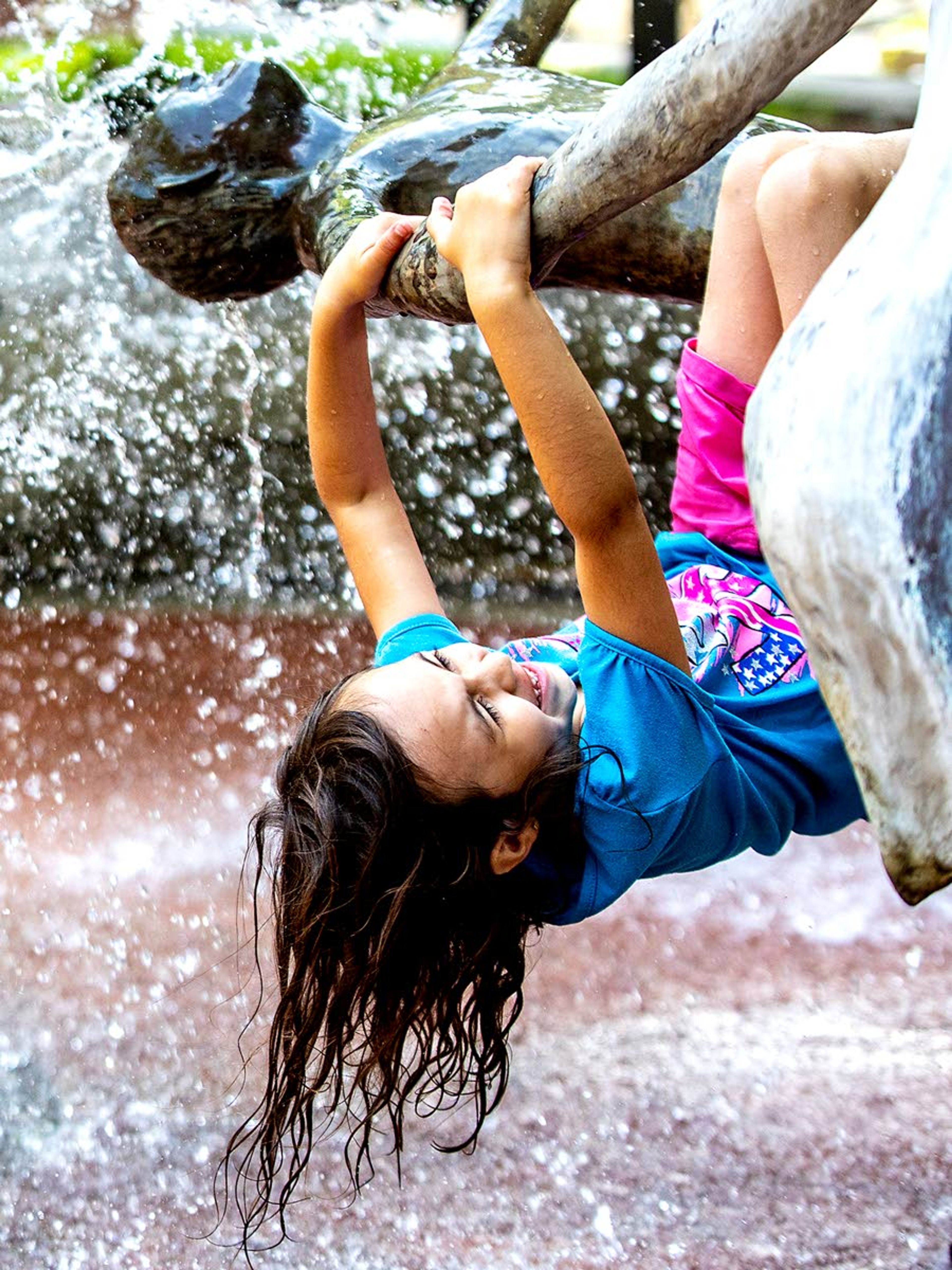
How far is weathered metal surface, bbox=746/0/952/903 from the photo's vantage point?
58 centimetres

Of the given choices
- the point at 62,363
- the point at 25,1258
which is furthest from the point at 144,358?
the point at 25,1258

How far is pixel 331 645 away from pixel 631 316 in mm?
1087

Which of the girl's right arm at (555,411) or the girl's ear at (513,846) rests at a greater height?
the girl's right arm at (555,411)

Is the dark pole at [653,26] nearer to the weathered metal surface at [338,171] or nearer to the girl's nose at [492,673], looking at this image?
the weathered metal surface at [338,171]

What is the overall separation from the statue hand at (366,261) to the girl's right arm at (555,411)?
10 cm

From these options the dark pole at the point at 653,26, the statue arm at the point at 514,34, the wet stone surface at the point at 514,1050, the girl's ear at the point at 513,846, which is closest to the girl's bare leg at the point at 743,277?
the girl's ear at the point at 513,846

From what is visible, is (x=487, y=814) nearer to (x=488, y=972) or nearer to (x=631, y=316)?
(x=488, y=972)

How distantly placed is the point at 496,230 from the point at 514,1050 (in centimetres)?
164

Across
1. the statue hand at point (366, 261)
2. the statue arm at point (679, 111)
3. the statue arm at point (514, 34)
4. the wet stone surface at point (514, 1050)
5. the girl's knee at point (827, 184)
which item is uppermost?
the statue arm at point (679, 111)

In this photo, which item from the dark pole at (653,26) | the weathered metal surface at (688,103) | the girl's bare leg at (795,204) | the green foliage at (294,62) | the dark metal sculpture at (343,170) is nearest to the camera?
the weathered metal surface at (688,103)

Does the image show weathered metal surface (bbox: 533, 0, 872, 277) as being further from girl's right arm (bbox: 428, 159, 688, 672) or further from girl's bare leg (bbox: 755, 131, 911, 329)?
girl's bare leg (bbox: 755, 131, 911, 329)

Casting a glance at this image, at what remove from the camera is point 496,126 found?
1.80m

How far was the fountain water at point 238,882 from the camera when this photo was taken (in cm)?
200

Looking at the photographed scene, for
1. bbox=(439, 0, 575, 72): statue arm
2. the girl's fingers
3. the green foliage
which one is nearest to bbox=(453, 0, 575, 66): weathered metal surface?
bbox=(439, 0, 575, 72): statue arm
